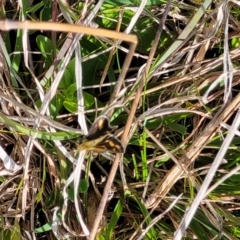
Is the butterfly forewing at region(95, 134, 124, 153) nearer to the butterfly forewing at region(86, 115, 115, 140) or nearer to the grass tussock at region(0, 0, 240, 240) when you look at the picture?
the butterfly forewing at region(86, 115, 115, 140)

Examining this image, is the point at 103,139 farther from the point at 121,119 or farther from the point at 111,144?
the point at 121,119

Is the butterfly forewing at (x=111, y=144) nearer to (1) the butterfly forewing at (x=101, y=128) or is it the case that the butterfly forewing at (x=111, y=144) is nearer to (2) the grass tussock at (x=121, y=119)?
(1) the butterfly forewing at (x=101, y=128)

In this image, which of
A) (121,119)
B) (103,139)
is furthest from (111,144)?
(121,119)

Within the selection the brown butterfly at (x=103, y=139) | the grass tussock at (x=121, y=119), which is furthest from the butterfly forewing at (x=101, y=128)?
the grass tussock at (x=121, y=119)

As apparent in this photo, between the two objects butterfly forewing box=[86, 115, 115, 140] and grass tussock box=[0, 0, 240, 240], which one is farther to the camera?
grass tussock box=[0, 0, 240, 240]

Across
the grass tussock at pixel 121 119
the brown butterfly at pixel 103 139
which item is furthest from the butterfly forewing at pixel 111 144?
the grass tussock at pixel 121 119

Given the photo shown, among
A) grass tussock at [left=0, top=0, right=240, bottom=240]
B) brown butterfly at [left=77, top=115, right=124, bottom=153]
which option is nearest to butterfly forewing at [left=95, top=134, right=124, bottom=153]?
brown butterfly at [left=77, top=115, right=124, bottom=153]

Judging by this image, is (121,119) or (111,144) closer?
(111,144)

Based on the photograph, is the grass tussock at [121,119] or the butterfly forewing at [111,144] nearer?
the butterfly forewing at [111,144]
